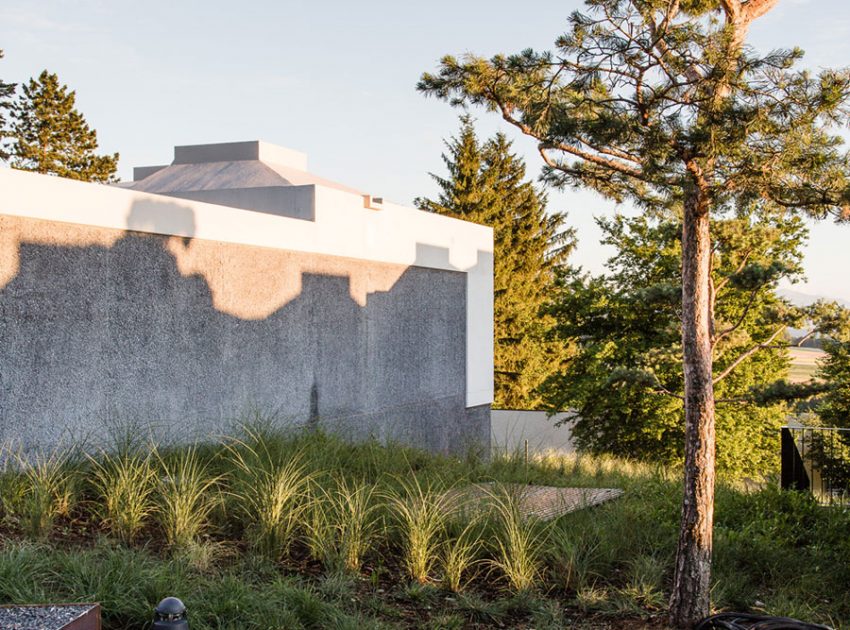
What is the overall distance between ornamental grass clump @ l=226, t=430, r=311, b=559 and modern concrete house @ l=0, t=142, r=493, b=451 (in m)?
1.99

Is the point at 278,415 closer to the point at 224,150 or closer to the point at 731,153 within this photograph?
the point at 224,150

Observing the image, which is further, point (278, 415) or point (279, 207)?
point (279, 207)

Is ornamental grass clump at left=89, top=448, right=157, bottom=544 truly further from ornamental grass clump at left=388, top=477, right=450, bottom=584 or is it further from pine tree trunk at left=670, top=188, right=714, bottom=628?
pine tree trunk at left=670, top=188, right=714, bottom=628

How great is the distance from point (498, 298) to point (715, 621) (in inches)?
1137

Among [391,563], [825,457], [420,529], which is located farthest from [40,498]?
[825,457]

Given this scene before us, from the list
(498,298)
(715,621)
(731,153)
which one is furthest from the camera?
(498,298)

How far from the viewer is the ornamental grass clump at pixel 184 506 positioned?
221 inches

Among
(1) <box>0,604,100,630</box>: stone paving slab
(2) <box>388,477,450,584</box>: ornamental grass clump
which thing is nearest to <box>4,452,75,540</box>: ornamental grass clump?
(1) <box>0,604,100,630</box>: stone paving slab

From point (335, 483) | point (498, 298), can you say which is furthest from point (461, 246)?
point (498, 298)

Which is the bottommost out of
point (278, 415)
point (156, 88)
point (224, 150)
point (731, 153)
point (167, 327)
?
point (278, 415)

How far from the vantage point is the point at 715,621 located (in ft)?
16.5

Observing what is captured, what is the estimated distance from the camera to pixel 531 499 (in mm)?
7945

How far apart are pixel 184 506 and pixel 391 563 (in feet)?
4.69

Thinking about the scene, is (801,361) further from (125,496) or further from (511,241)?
(125,496)
